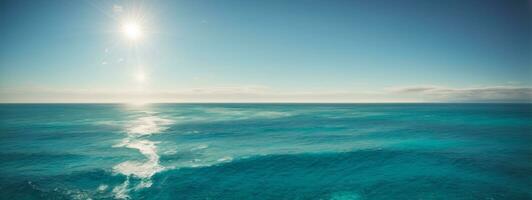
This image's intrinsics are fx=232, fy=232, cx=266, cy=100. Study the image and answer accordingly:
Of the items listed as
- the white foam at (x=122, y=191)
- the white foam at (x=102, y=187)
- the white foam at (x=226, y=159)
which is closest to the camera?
the white foam at (x=122, y=191)

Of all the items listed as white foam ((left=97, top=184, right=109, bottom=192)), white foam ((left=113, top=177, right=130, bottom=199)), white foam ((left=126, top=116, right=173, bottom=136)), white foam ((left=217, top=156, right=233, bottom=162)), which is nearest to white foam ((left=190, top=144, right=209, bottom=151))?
white foam ((left=217, top=156, right=233, bottom=162))

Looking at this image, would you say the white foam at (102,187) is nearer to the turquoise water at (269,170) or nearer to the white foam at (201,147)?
the turquoise water at (269,170)

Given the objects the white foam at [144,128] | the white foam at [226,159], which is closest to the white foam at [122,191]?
the white foam at [226,159]

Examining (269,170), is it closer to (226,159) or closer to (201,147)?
(226,159)

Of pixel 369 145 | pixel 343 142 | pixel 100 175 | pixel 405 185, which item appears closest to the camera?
pixel 405 185

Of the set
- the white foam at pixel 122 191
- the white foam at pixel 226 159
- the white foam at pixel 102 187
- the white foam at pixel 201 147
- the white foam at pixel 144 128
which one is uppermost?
the white foam at pixel 144 128

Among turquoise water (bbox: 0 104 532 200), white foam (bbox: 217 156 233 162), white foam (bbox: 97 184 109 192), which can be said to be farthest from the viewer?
white foam (bbox: 217 156 233 162)

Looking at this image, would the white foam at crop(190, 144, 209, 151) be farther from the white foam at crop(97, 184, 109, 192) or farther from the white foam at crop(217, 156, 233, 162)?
the white foam at crop(97, 184, 109, 192)

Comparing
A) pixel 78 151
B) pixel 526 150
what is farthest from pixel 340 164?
pixel 78 151

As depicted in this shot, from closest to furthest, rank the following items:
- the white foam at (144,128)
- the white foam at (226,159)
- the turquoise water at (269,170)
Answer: the turquoise water at (269,170), the white foam at (226,159), the white foam at (144,128)

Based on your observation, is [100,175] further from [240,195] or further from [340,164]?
[340,164]

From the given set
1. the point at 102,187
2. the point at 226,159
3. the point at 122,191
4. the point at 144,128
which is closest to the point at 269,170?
the point at 226,159
